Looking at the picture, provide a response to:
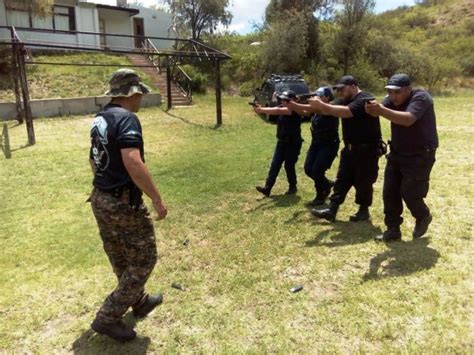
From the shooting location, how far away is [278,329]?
2865 mm

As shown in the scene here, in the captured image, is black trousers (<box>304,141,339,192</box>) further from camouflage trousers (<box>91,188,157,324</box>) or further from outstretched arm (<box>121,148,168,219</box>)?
outstretched arm (<box>121,148,168,219</box>)

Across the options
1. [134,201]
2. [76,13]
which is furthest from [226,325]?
[76,13]

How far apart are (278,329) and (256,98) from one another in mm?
14083

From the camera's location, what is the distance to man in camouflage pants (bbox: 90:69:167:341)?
248 cm

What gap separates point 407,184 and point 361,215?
41.1 inches

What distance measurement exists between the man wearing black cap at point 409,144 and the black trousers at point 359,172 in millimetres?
458

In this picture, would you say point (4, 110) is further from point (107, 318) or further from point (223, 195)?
point (107, 318)

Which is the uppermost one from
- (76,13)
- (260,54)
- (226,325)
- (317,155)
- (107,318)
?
(76,13)

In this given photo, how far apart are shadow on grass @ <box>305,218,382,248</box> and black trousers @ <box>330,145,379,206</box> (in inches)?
10.4

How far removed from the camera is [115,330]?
107 inches

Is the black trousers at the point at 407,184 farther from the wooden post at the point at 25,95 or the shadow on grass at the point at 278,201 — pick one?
the wooden post at the point at 25,95

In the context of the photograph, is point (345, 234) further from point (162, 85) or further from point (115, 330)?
point (162, 85)

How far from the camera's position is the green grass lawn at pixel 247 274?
2.79m

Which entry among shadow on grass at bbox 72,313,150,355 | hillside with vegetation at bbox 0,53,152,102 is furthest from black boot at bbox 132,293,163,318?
hillside with vegetation at bbox 0,53,152,102
